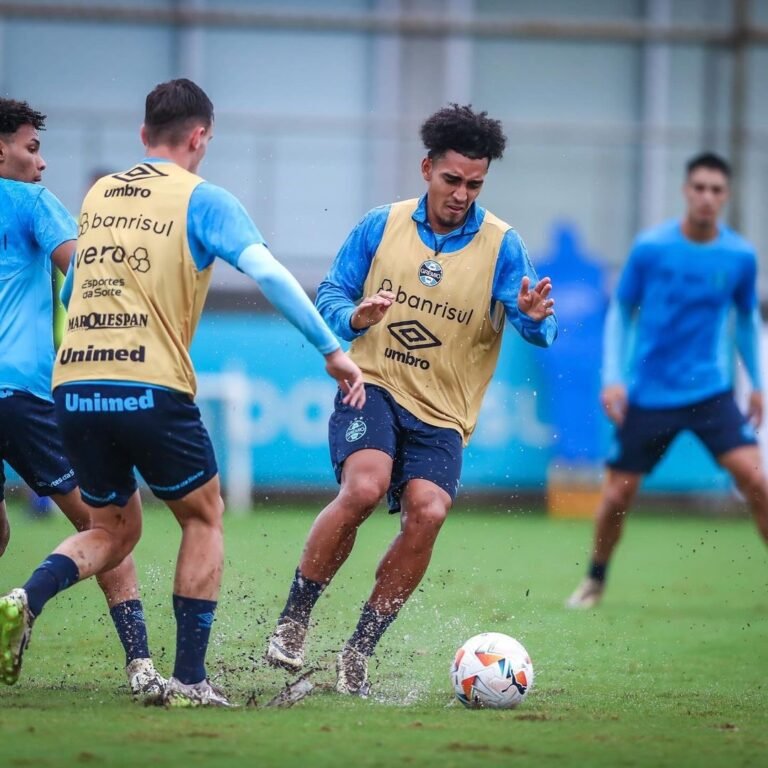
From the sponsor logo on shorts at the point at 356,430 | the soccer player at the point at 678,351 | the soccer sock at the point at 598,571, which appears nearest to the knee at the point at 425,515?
the sponsor logo on shorts at the point at 356,430

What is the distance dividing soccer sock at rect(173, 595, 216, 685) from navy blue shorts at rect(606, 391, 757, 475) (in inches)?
173

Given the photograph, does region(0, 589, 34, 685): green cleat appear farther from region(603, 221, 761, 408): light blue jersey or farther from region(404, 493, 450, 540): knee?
region(603, 221, 761, 408): light blue jersey

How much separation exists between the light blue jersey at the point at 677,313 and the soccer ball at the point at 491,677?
378 cm

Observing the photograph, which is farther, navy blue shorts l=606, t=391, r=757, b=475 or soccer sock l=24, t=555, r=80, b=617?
navy blue shorts l=606, t=391, r=757, b=475

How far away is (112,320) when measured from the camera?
5324 mm

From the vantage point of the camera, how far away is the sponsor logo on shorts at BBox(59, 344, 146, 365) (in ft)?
17.4

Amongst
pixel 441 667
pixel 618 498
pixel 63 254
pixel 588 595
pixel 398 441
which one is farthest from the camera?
pixel 618 498

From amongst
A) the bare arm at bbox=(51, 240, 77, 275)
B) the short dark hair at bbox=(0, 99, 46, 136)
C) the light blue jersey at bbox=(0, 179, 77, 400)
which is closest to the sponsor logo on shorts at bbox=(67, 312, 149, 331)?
the bare arm at bbox=(51, 240, 77, 275)

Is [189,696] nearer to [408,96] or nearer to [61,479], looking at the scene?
[61,479]

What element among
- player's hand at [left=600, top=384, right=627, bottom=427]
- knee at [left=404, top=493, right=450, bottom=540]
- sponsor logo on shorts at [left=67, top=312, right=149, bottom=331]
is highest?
sponsor logo on shorts at [left=67, top=312, right=149, bottom=331]

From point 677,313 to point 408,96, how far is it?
9.56 meters

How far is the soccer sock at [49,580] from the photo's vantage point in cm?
525

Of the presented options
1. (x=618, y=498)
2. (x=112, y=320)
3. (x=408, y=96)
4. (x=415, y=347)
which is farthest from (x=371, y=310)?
(x=408, y=96)

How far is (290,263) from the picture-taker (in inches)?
667
